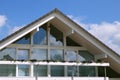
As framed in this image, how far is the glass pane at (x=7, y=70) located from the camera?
24.5m

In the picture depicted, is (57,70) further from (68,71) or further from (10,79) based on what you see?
(10,79)

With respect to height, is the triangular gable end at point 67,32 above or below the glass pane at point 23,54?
above

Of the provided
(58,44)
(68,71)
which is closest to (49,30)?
(58,44)

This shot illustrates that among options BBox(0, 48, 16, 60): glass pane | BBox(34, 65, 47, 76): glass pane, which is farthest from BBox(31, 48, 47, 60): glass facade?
BBox(0, 48, 16, 60): glass pane

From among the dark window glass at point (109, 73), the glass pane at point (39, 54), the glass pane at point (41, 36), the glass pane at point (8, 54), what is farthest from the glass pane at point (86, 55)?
the glass pane at point (8, 54)

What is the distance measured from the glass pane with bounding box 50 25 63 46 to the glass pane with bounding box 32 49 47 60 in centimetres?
76

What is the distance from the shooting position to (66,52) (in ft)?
87.5

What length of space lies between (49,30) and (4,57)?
129 inches

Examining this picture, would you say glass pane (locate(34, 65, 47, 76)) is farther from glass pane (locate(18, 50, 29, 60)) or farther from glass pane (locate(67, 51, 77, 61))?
glass pane (locate(67, 51, 77, 61))

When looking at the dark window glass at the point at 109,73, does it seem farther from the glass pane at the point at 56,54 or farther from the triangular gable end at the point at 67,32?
the glass pane at the point at 56,54

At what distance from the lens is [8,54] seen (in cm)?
2558

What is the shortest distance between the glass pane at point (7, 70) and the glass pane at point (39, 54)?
1.72m

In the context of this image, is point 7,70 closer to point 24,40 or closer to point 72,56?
point 24,40

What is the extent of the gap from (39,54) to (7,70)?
2512 millimetres
